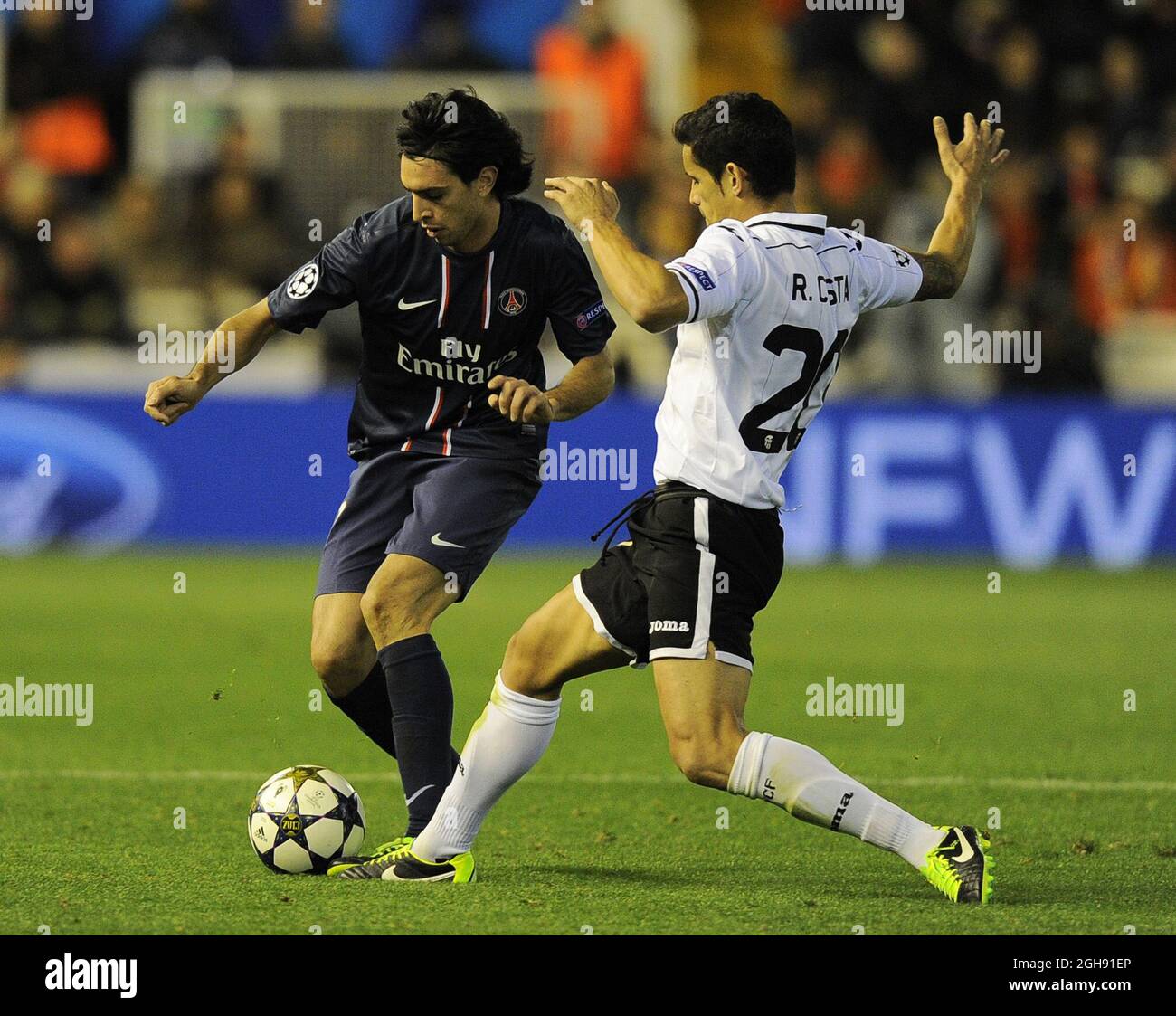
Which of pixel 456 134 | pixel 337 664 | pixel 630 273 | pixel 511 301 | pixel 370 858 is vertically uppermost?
pixel 456 134

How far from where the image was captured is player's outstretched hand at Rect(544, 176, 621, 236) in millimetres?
5078

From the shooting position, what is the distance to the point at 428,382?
625cm

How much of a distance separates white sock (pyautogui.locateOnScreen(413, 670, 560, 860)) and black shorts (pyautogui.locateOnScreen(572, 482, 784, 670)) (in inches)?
15.4

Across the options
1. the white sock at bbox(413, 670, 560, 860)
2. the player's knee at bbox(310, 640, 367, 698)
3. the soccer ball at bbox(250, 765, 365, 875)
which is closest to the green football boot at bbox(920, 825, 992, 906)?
the white sock at bbox(413, 670, 560, 860)

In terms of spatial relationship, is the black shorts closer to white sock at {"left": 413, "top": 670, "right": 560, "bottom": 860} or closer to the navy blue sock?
white sock at {"left": 413, "top": 670, "right": 560, "bottom": 860}

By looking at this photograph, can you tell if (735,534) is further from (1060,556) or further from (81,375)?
(81,375)

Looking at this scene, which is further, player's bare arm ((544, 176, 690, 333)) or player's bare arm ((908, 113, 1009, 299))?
player's bare arm ((908, 113, 1009, 299))

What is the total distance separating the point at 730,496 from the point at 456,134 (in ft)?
4.56

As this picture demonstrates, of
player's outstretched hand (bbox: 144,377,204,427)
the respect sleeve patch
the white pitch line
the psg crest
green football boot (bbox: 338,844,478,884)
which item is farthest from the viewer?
the white pitch line

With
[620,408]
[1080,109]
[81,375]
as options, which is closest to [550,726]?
[620,408]

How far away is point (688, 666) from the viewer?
522 cm

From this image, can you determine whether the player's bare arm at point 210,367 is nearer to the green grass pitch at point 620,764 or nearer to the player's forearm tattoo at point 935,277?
the green grass pitch at point 620,764

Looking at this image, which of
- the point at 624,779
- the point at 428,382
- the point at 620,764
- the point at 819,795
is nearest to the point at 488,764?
the point at 819,795

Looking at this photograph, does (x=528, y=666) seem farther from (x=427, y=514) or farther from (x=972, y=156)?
(x=972, y=156)
